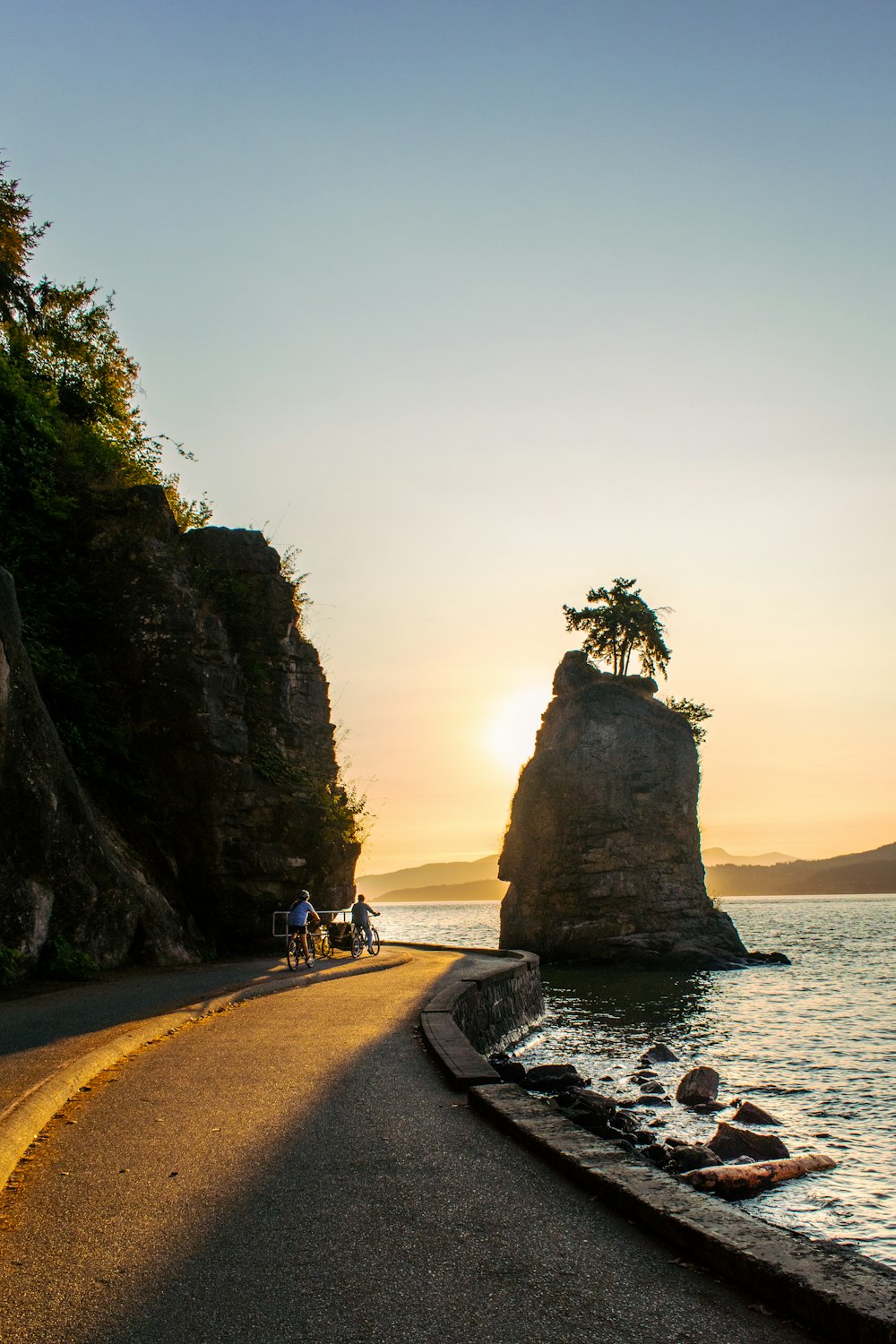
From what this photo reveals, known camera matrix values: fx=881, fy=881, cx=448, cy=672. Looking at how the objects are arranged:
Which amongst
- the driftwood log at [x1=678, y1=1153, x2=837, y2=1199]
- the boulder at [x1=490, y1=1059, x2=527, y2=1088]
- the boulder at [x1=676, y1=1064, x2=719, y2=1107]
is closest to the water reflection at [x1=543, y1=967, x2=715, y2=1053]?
the boulder at [x1=676, y1=1064, x2=719, y2=1107]

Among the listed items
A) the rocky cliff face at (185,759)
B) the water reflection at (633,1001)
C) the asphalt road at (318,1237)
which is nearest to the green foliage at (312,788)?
the rocky cliff face at (185,759)

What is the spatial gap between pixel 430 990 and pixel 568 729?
3847 centimetres

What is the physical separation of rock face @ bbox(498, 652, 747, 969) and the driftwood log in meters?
35.9

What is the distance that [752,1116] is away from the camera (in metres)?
13.2

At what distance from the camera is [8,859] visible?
14.9m

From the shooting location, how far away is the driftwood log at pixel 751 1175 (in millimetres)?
9133

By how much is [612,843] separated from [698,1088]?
34.7 m

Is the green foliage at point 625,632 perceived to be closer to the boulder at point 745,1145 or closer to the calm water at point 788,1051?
the calm water at point 788,1051

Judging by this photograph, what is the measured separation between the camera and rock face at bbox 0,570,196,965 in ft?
49.2

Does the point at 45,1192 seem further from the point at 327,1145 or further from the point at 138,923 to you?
the point at 138,923

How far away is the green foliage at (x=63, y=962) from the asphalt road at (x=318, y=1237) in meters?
8.41

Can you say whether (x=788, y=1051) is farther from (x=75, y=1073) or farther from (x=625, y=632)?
(x=625, y=632)

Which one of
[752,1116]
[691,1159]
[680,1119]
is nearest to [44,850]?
[680,1119]

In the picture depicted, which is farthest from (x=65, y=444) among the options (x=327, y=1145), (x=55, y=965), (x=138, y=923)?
(x=327, y=1145)
